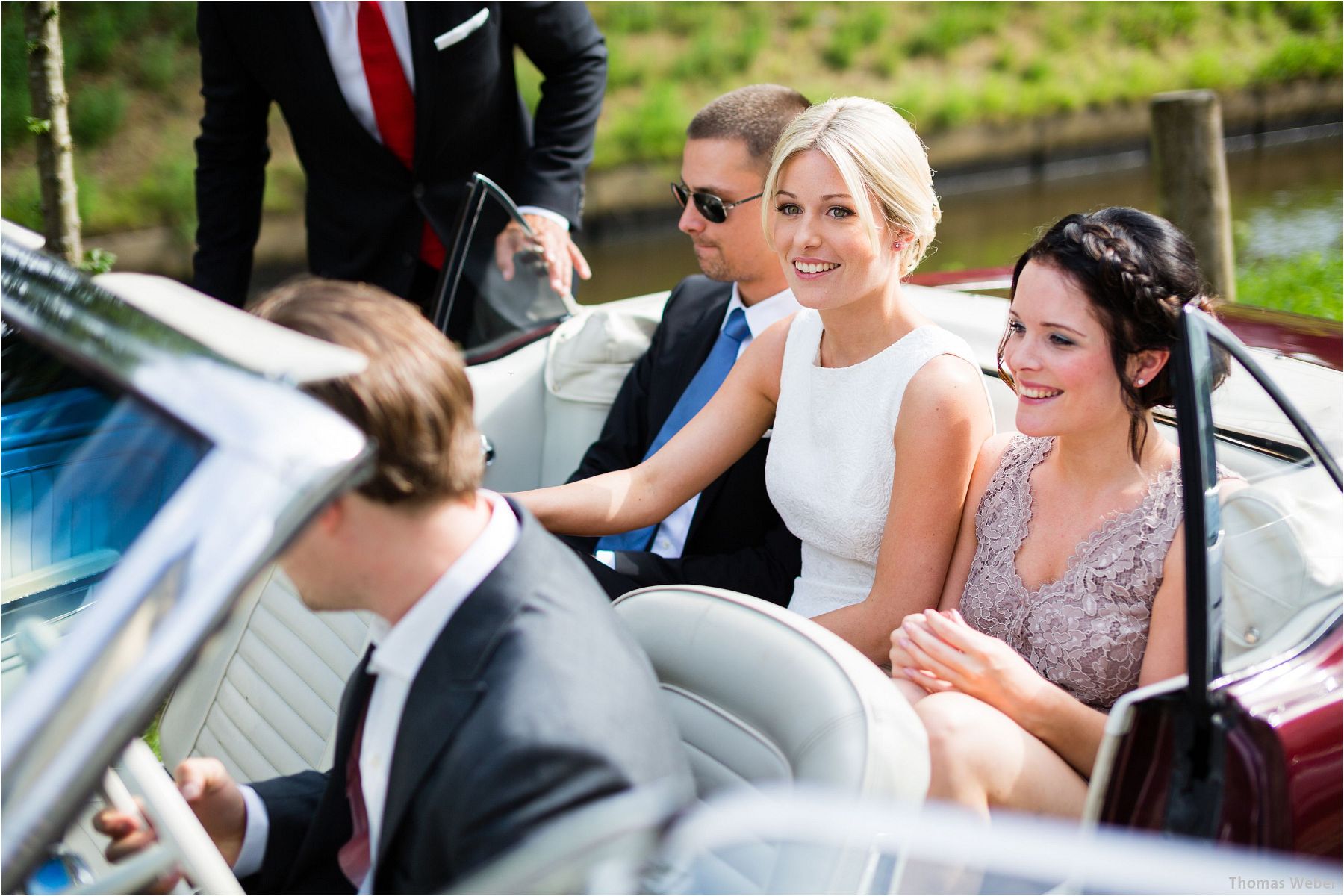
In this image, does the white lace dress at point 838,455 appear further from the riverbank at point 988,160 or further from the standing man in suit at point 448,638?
the riverbank at point 988,160

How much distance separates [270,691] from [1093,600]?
131 centimetres

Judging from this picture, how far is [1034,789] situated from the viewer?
1483 millimetres

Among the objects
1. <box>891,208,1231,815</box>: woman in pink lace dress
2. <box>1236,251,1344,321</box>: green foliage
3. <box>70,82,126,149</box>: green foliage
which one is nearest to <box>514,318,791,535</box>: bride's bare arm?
<box>891,208,1231,815</box>: woman in pink lace dress

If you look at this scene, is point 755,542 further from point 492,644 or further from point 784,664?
point 492,644

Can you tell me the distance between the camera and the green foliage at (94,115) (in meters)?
8.48

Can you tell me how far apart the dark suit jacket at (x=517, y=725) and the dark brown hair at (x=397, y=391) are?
0.10 m

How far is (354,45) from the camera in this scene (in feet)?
9.80

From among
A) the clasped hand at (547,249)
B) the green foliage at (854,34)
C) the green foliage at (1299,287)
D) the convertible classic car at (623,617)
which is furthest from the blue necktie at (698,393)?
the green foliage at (854,34)

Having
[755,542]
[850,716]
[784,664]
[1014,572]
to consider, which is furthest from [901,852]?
[755,542]

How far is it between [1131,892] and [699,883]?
13.8 inches

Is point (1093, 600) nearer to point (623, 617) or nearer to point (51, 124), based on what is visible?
point (623, 617)

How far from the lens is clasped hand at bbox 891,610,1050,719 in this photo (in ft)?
5.08

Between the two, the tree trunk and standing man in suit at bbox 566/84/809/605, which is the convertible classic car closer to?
standing man in suit at bbox 566/84/809/605

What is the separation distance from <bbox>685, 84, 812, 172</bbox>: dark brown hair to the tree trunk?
1.76 m
